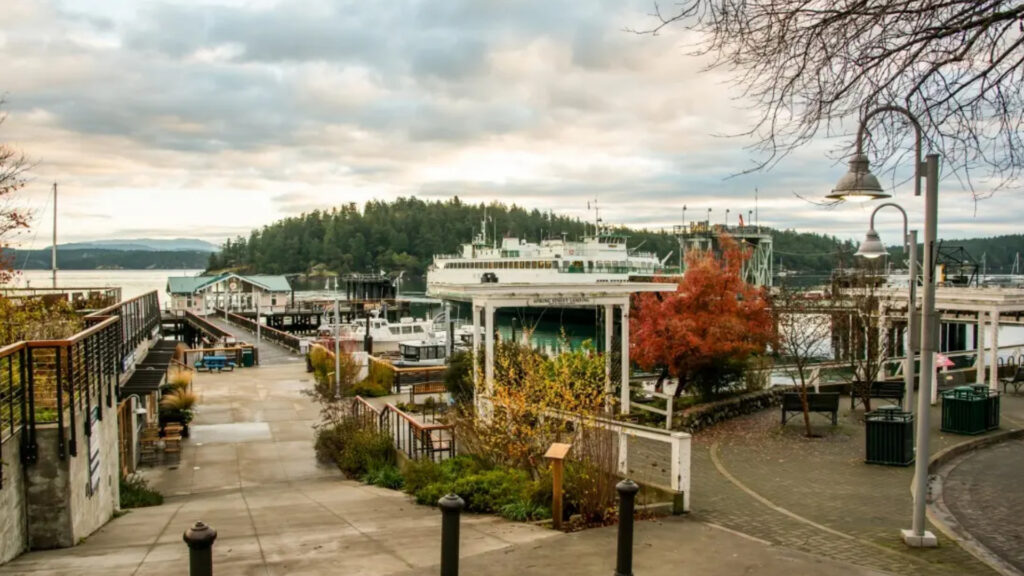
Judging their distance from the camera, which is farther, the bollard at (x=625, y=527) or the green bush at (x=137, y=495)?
the green bush at (x=137, y=495)

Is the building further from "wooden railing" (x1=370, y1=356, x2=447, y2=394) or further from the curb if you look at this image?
the curb

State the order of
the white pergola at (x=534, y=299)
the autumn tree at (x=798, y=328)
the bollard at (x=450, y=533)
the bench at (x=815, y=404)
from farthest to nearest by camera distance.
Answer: the autumn tree at (x=798, y=328) → the bench at (x=815, y=404) → the white pergola at (x=534, y=299) → the bollard at (x=450, y=533)

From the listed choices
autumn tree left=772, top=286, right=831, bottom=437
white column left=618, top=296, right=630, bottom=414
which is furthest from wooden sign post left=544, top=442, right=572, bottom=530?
autumn tree left=772, top=286, right=831, bottom=437

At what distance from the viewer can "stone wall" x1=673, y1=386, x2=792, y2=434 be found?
16.5 m

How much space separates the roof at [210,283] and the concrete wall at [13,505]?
77744 mm

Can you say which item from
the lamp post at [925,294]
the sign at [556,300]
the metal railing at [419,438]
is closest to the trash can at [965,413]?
the sign at [556,300]

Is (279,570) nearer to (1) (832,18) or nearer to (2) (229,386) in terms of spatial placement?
(1) (832,18)

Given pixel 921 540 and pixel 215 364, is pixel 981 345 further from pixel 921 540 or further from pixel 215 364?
pixel 215 364

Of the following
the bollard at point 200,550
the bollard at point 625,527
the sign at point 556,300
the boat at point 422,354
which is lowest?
the boat at point 422,354

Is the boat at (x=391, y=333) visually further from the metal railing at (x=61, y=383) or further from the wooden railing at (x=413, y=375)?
the metal railing at (x=61, y=383)

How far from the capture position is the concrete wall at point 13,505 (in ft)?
21.6

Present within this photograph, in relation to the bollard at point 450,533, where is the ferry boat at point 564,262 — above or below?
above

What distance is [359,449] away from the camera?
1377 cm

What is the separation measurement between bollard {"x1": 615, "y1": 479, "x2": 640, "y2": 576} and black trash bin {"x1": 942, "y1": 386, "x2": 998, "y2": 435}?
12.3m
